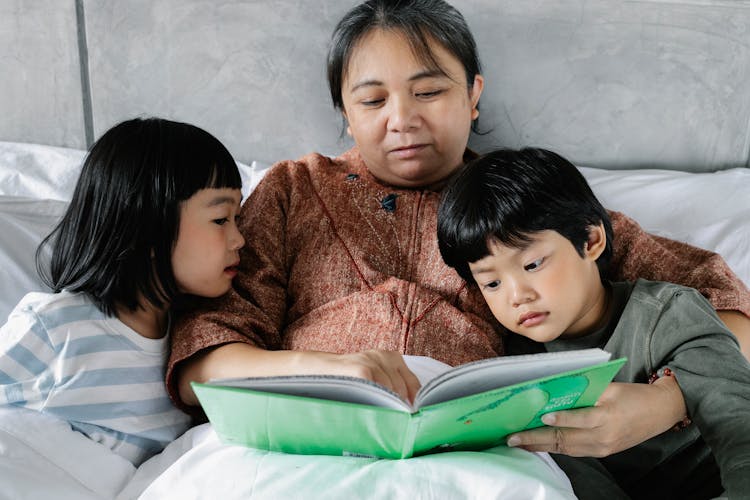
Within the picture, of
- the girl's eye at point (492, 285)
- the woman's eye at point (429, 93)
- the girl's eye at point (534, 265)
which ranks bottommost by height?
the girl's eye at point (492, 285)

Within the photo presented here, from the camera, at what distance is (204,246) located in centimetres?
130

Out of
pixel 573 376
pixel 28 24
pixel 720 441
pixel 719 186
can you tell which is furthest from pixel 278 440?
pixel 28 24

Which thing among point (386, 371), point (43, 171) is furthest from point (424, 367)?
point (43, 171)

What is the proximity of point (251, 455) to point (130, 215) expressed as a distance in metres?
0.49

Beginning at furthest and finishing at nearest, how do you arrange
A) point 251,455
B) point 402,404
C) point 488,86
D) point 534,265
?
point 488,86
point 534,265
point 251,455
point 402,404

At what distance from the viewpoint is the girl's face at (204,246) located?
4.27 ft

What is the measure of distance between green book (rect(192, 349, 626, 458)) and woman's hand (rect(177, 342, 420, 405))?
11 cm

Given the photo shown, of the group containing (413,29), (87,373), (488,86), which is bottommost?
(87,373)

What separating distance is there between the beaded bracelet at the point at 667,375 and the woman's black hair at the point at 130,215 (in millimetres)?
790

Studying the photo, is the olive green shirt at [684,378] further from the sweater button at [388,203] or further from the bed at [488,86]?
the bed at [488,86]

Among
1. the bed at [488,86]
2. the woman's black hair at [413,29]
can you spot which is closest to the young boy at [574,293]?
the woman's black hair at [413,29]

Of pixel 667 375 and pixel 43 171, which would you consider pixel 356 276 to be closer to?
pixel 667 375

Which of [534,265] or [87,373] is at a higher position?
[534,265]

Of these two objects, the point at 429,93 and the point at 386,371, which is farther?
the point at 429,93
